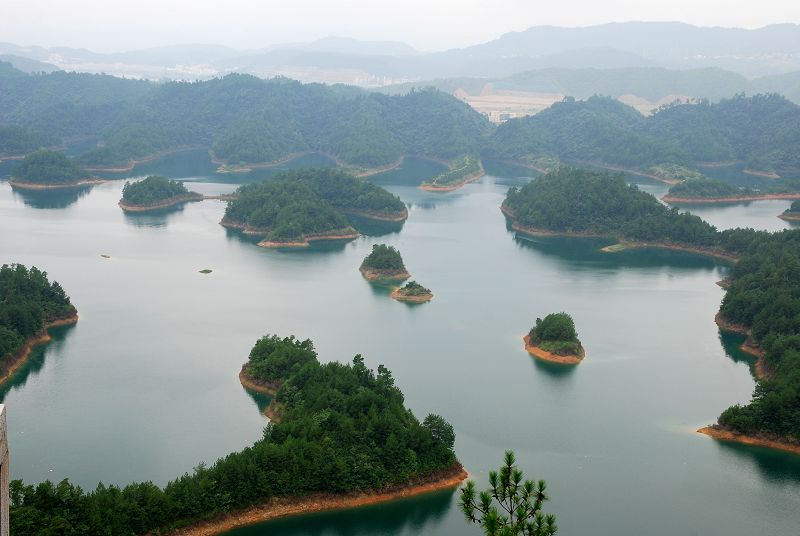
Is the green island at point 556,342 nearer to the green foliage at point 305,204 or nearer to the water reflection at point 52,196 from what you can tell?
the green foliage at point 305,204

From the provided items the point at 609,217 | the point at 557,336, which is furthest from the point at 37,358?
the point at 609,217

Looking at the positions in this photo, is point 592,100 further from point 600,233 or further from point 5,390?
point 5,390

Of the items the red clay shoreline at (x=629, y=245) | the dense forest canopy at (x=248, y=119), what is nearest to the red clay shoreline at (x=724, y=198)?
the red clay shoreline at (x=629, y=245)

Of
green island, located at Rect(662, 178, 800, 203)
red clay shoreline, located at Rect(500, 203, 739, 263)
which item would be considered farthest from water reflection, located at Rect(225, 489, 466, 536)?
green island, located at Rect(662, 178, 800, 203)

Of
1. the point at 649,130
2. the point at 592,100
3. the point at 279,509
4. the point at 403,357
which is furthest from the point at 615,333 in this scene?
the point at 592,100

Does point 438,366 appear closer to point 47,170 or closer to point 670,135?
point 47,170

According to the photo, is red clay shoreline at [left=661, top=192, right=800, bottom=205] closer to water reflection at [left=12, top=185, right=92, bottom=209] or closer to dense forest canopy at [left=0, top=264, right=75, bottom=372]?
water reflection at [left=12, top=185, right=92, bottom=209]

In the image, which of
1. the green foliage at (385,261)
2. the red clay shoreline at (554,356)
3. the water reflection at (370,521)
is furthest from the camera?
the green foliage at (385,261)
